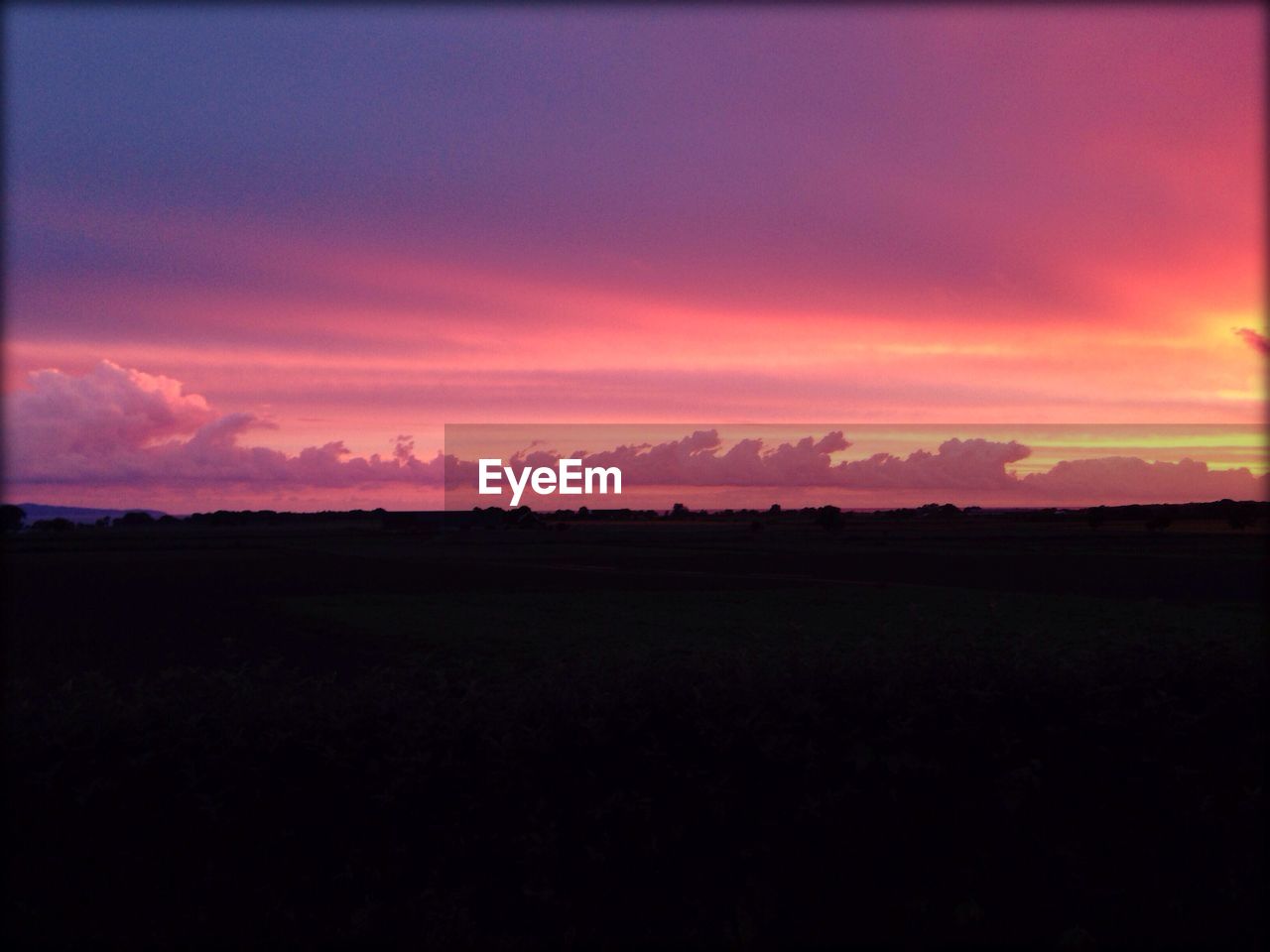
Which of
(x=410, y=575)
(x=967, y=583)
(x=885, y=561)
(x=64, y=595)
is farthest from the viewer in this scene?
(x=885, y=561)

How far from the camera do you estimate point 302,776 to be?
5.22m

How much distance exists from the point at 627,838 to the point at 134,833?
106 inches

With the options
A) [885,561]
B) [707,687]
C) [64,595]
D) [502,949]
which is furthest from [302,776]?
[885,561]

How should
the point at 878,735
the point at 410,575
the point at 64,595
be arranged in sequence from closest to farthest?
the point at 878,735, the point at 64,595, the point at 410,575

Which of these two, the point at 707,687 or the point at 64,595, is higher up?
the point at 707,687

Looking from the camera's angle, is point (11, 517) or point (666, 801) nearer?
point (666, 801)

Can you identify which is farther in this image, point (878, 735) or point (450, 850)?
point (878, 735)

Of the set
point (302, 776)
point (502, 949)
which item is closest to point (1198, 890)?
point (502, 949)

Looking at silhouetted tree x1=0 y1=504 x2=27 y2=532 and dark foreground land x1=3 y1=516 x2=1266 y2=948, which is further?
silhouetted tree x1=0 y1=504 x2=27 y2=532

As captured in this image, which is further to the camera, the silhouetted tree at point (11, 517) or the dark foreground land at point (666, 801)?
the silhouetted tree at point (11, 517)

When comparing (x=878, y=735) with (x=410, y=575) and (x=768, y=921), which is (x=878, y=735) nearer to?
(x=768, y=921)

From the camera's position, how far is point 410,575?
6109cm

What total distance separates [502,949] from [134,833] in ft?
6.87

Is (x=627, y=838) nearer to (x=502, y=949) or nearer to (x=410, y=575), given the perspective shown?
(x=502, y=949)
